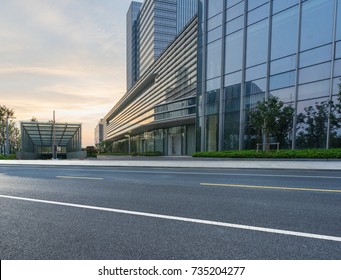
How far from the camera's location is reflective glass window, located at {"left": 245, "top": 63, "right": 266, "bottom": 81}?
22750mm

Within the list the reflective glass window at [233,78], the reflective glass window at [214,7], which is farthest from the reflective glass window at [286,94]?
the reflective glass window at [214,7]

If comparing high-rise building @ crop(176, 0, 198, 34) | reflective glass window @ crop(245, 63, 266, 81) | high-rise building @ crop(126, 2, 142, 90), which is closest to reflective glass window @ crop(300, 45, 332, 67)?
reflective glass window @ crop(245, 63, 266, 81)

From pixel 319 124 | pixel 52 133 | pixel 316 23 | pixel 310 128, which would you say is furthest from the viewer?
pixel 52 133

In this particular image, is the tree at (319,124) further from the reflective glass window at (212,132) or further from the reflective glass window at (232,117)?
the reflective glass window at (212,132)

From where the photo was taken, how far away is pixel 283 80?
21203mm

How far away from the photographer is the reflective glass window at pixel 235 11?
24.9m

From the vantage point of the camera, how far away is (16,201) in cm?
603

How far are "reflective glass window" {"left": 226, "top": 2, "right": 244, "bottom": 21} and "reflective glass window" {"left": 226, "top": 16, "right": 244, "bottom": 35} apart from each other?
47 cm

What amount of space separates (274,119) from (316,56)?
262 inches

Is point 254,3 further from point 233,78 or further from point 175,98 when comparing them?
point 175,98

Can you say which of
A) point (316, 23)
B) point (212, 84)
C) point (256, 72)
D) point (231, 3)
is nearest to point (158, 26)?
point (231, 3)

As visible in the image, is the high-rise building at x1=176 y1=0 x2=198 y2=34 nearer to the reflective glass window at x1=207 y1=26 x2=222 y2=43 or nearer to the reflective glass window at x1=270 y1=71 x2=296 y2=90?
the reflective glass window at x1=207 y1=26 x2=222 y2=43

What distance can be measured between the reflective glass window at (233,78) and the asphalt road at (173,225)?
2033cm

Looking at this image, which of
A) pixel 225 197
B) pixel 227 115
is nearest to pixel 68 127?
pixel 227 115
